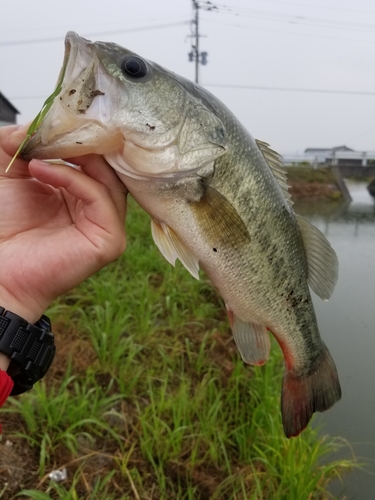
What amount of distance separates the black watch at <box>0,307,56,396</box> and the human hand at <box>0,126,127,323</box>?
61 millimetres

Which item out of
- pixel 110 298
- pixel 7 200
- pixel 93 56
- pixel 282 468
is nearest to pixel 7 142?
pixel 7 200

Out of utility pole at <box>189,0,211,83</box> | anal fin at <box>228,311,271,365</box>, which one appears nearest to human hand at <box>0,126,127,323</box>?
anal fin at <box>228,311,271,365</box>

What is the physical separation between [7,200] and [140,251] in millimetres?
4375

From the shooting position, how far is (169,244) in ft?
5.57

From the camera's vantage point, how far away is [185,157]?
1.60 m

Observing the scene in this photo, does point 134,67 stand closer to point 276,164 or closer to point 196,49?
point 276,164

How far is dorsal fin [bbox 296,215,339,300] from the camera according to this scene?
1.98 metres

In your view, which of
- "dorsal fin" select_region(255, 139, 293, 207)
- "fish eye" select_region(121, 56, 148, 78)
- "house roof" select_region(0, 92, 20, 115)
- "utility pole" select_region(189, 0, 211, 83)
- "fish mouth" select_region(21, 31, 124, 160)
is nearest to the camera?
"fish mouth" select_region(21, 31, 124, 160)

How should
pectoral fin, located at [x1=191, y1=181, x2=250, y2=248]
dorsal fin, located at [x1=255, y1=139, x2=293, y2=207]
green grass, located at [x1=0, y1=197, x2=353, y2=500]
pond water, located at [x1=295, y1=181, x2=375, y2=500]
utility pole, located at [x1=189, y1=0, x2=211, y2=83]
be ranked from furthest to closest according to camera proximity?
utility pole, located at [x1=189, y1=0, x2=211, y2=83], pond water, located at [x1=295, y1=181, x2=375, y2=500], green grass, located at [x1=0, y1=197, x2=353, y2=500], dorsal fin, located at [x1=255, y1=139, x2=293, y2=207], pectoral fin, located at [x1=191, y1=181, x2=250, y2=248]

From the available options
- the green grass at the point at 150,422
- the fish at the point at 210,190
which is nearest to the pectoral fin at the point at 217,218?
the fish at the point at 210,190

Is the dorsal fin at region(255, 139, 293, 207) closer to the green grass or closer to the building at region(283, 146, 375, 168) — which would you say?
the green grass

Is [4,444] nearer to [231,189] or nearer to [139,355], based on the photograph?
[139,355]

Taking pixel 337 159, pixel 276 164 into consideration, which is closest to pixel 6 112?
pixel 337 159

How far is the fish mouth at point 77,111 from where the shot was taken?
1.38m
